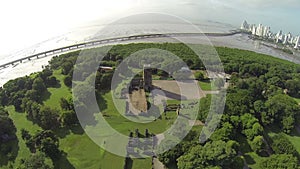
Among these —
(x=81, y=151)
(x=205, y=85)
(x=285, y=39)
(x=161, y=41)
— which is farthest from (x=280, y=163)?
(x=285, y=39)

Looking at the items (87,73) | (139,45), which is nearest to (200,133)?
(87,73)

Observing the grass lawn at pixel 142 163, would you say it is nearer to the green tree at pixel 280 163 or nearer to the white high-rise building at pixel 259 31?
the green tree at pixel 280 163

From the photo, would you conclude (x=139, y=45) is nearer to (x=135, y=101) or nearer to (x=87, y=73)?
(x=87, y=73)

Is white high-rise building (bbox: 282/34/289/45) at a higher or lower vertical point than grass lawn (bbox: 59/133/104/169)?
higher

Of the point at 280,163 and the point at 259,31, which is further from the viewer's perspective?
the point at 259,31

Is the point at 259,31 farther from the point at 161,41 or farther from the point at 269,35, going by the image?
the point at 161,41

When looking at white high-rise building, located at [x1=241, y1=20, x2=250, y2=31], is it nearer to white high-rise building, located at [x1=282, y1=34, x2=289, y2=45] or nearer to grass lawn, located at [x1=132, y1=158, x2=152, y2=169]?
white high-rise building, located at [x1=282, y1=34, x2=289, y2=45]

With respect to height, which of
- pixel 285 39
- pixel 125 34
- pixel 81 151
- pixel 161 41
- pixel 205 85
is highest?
pixel 285 39

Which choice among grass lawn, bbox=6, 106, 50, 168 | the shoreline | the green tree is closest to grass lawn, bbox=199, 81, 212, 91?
the green tree

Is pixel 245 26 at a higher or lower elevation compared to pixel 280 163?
higher

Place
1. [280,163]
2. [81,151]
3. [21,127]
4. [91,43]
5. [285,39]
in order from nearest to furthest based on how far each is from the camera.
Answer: [280,163]
[81,151]
[21,127]
[91,43]
[285,39]

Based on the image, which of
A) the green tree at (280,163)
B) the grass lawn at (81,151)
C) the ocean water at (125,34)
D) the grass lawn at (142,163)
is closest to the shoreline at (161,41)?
the ocean water at (125,34)
